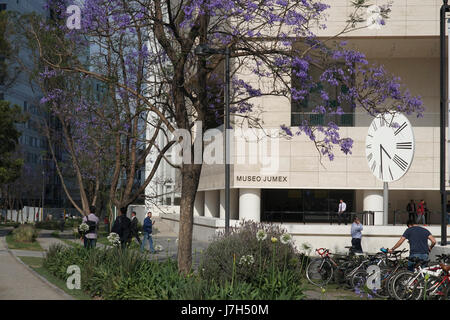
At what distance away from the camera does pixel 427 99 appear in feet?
149

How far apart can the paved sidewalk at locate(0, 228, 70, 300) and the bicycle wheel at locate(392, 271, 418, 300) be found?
6.76 meters

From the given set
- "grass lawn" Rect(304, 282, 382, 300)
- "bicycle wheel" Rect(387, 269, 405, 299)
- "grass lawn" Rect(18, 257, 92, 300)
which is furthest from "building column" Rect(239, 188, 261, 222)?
"bicycle wheel" Rect(387, 269, 405, 299)

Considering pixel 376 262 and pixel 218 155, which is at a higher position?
pixel 218 155

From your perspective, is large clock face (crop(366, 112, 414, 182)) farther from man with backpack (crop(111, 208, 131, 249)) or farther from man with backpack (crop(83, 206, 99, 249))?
man with backpack (crop(83, 206, 99, 249))

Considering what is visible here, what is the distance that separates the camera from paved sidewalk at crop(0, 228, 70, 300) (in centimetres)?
1391

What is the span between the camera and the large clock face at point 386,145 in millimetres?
25656

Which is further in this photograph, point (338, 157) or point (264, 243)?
point (338, 157)

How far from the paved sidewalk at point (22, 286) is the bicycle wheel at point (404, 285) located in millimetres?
6758

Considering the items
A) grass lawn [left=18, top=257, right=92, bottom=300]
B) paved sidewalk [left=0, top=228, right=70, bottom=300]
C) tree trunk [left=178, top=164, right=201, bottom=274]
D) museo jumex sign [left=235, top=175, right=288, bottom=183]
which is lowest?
grass lawn [left=18, top=257, right=92, bottom=300]
